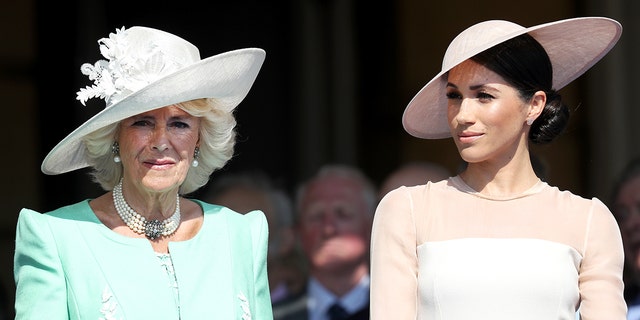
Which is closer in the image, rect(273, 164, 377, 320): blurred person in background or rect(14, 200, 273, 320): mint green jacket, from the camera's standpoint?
rect(14, 200, 273, 320): mint green jacket

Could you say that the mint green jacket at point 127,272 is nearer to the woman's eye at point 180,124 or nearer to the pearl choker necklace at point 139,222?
the pearl choker necklace at point 139,222

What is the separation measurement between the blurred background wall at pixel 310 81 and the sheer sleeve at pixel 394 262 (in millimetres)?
3750

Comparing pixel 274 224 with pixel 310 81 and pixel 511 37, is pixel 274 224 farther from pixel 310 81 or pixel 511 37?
pixel 511 37

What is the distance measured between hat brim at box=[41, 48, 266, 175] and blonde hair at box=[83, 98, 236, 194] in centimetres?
4

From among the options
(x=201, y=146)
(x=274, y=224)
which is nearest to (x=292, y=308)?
(x=274, y=224)

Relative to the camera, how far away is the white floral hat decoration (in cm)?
Result: 388

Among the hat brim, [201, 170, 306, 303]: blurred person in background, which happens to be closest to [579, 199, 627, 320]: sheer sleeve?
the hat brim

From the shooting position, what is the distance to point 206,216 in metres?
4.23

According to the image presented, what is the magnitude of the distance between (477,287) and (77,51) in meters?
4.85

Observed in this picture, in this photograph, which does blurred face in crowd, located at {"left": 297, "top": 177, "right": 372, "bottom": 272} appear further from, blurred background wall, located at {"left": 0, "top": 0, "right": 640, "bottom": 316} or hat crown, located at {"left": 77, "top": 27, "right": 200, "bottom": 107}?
hat crown, located at {"left": 77, "top": 27, "right": 200, "bottom": 107}

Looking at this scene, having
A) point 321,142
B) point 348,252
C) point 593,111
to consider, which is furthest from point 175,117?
point 321,142

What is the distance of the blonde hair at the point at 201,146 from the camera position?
4.04 meters

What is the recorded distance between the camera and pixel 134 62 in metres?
4.00

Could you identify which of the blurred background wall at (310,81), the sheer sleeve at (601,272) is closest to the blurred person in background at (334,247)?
the blurred background wall at (310,81)
